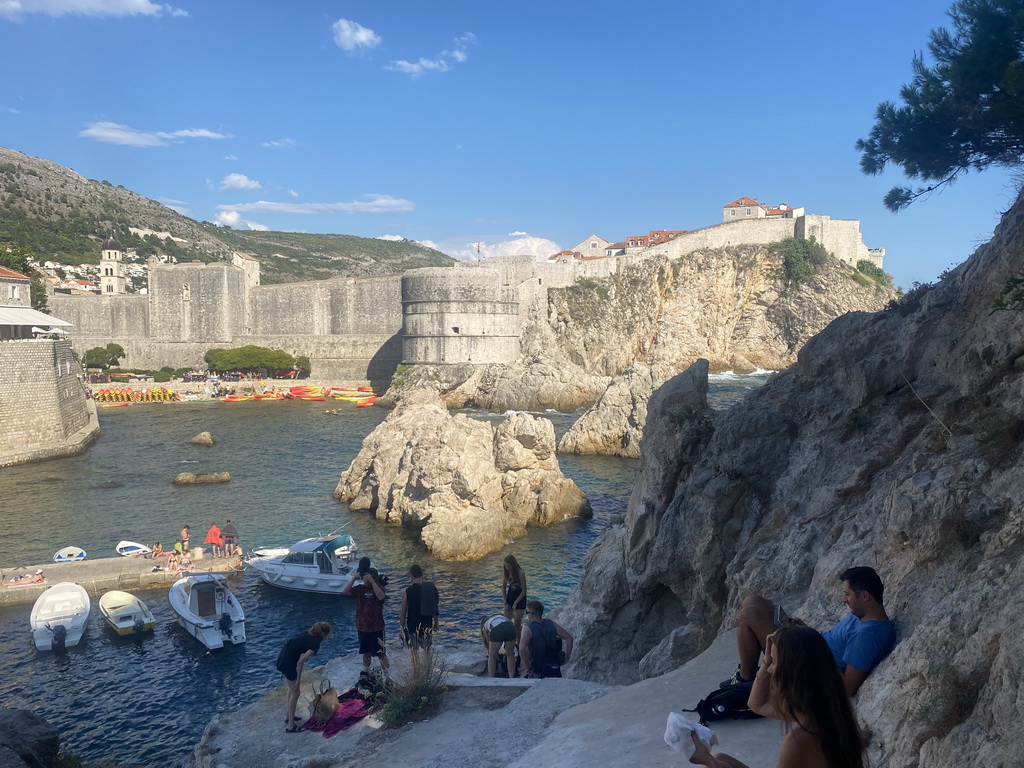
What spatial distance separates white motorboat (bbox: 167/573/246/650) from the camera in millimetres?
9742

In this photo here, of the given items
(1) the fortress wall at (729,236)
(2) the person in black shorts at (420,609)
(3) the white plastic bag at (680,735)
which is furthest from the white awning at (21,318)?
(1) the fortress wall at (729,236)

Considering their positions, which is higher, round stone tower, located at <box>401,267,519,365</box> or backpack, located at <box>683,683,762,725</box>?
round stone tower, located at <box>401,267,519,365</box>

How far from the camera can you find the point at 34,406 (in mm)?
22578

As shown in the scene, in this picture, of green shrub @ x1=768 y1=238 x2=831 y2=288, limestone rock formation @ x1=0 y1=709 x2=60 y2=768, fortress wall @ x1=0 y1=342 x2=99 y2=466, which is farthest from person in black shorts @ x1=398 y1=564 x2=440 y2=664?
green shrub @ x1=768 y1=238 x2=831 y2=288

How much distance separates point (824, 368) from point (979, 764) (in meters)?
4.19

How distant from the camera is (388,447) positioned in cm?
1683

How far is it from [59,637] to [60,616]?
482mm

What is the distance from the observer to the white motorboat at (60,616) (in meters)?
9.61

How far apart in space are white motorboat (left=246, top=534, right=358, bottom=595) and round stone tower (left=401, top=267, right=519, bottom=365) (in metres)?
26.4

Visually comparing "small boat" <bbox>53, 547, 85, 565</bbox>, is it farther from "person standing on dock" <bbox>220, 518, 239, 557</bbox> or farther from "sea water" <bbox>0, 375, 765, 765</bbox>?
"person standing on dock" <bbox>220, 518, 239, 557</bbox>

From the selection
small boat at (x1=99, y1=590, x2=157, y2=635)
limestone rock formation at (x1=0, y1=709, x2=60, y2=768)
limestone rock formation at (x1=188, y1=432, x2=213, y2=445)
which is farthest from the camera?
limestone rock formation at (x1=188, y1=432, x2=213, y2=445)

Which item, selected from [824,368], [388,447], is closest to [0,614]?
[388,447]

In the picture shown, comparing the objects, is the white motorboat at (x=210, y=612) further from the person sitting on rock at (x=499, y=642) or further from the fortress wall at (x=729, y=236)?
the fortress wall at (x=729, y=236)

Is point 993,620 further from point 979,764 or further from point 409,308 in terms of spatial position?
point 409,308
